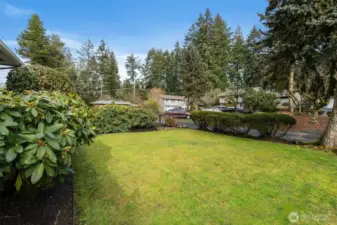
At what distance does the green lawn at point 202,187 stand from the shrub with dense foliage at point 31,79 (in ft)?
15.4

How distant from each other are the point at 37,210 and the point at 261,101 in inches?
901

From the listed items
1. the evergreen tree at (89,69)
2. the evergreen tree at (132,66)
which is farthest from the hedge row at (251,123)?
the evergreen tree at (132,66)

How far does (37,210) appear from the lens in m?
2.00

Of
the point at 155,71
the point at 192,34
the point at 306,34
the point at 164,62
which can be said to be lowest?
the point at 306,34

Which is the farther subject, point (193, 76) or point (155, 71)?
point (155, 71)

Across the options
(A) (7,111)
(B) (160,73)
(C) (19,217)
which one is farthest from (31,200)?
(B) (160,73)

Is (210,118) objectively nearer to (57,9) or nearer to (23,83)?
(23,83)

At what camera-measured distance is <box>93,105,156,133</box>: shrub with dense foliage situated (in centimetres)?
928

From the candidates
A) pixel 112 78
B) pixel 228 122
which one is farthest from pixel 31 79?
pixel 112 78

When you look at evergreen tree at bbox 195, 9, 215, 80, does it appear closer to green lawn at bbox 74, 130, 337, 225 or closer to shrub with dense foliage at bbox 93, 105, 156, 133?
shrub with dense foliage at bbox 93, 105, 156, 133

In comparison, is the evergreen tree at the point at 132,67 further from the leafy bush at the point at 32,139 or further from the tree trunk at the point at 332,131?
the leafy bush at the point at 32,139

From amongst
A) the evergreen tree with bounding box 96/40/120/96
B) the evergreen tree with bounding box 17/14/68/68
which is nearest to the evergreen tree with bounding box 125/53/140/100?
the evergreen tree with bounding box 96/40/120/96

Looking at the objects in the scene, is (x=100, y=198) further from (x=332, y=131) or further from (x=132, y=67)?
(x=132, y=67)

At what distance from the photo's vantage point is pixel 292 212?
7.64ft
